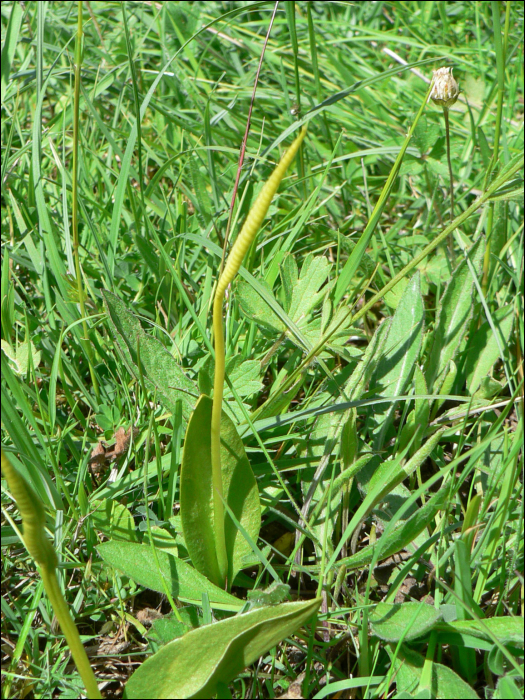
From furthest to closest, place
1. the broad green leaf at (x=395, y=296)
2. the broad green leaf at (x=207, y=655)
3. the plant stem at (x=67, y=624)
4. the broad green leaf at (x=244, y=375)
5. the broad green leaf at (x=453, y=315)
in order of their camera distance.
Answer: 1. the broad green leaf at (x=395, y=296)
2. the broad green leaf at (x=453, y=315)
3. the broad green leaf at (x=244, y=375)
4. the broad green leaf at (x=207, y=655)
5. the plant stem at (x=67, y=624)

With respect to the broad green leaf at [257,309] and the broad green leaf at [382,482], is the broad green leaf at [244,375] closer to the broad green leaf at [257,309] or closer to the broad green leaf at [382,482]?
the broad green leaf at [257,309]

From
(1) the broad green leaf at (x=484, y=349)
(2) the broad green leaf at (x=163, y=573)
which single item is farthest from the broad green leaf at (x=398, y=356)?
(2) the broad green leaf at (x=163, y=573)

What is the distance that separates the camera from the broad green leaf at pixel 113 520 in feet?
4.40

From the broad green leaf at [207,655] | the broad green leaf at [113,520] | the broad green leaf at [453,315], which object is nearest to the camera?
the broad green leaf at [207,655]

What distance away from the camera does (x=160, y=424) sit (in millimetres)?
1599

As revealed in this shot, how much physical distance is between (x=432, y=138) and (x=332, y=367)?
3.12 feet

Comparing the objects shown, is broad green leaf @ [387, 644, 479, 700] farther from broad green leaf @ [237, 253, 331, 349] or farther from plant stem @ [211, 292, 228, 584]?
broad green leaf @ [237, 253, 331, 349]

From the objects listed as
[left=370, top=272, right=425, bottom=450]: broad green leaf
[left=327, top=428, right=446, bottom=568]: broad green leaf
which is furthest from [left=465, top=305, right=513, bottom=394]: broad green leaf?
[left=327, top=428, right=446, bottom=568]: broad green leaf

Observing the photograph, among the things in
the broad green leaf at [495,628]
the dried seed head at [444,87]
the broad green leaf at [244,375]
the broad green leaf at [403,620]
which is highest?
the dried seed head at [444,87]

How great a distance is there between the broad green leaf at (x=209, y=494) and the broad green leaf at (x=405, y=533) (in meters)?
0.21

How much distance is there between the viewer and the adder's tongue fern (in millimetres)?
735

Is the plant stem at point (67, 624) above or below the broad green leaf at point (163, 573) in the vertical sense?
above

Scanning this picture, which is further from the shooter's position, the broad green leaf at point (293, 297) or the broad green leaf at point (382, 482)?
the broad green leaf at point (293, 297)

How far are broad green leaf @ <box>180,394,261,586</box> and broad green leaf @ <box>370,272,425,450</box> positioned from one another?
1.31 feet
